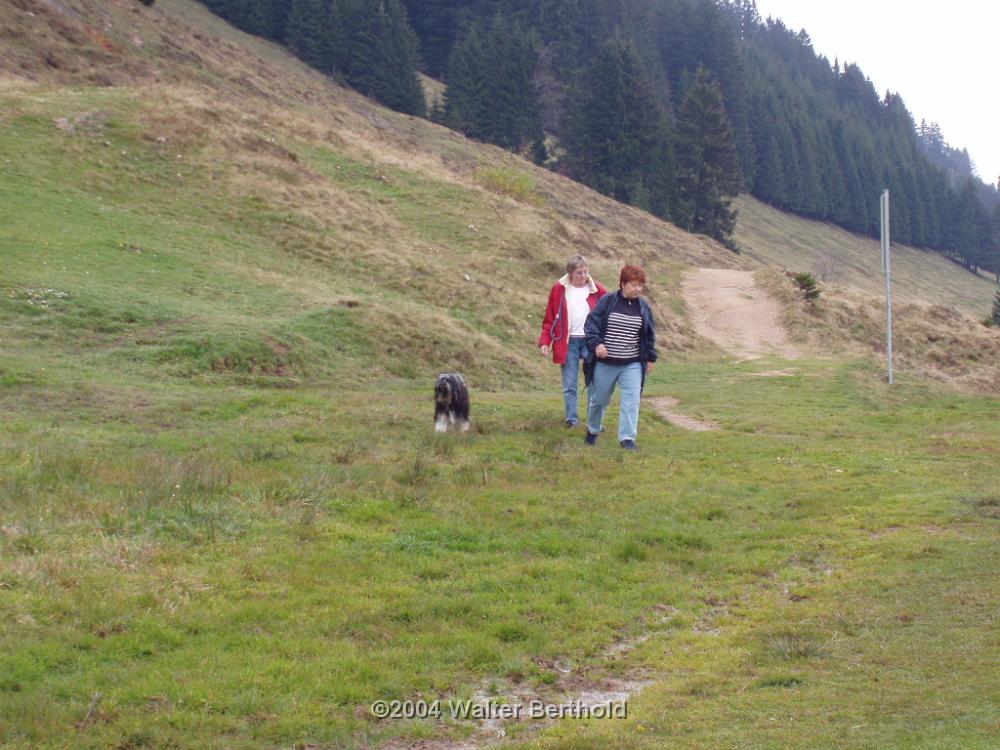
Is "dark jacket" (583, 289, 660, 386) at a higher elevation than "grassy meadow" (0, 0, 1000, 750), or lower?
higher

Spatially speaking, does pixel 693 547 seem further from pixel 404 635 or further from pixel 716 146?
pixel 716 146

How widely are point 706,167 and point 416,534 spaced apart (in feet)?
214

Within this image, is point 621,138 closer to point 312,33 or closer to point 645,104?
point 645,104

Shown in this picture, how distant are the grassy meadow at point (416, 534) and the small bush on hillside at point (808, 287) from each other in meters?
12.0

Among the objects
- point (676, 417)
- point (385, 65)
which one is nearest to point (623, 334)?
point (676, 417)

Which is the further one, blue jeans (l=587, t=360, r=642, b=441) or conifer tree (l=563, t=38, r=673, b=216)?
conifer tree (l=563, t=38, r=673, b=216)

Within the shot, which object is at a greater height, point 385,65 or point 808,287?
point 385,65

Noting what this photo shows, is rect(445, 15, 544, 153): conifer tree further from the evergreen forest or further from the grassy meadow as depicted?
the grassy meadow

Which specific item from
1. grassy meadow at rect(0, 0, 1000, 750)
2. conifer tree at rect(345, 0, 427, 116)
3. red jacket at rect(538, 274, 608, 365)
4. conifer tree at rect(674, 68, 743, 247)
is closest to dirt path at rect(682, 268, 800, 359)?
grassy meadow at rect(0, 0, 1000, 750)

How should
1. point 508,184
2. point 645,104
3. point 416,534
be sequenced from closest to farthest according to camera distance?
point 416,534
point 508,184
point 645,104

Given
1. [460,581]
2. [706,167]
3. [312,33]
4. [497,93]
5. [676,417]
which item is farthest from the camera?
[497,93]

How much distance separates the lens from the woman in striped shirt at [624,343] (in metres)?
11.1

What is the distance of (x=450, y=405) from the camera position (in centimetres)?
1150

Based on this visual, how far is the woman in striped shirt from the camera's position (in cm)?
1113
